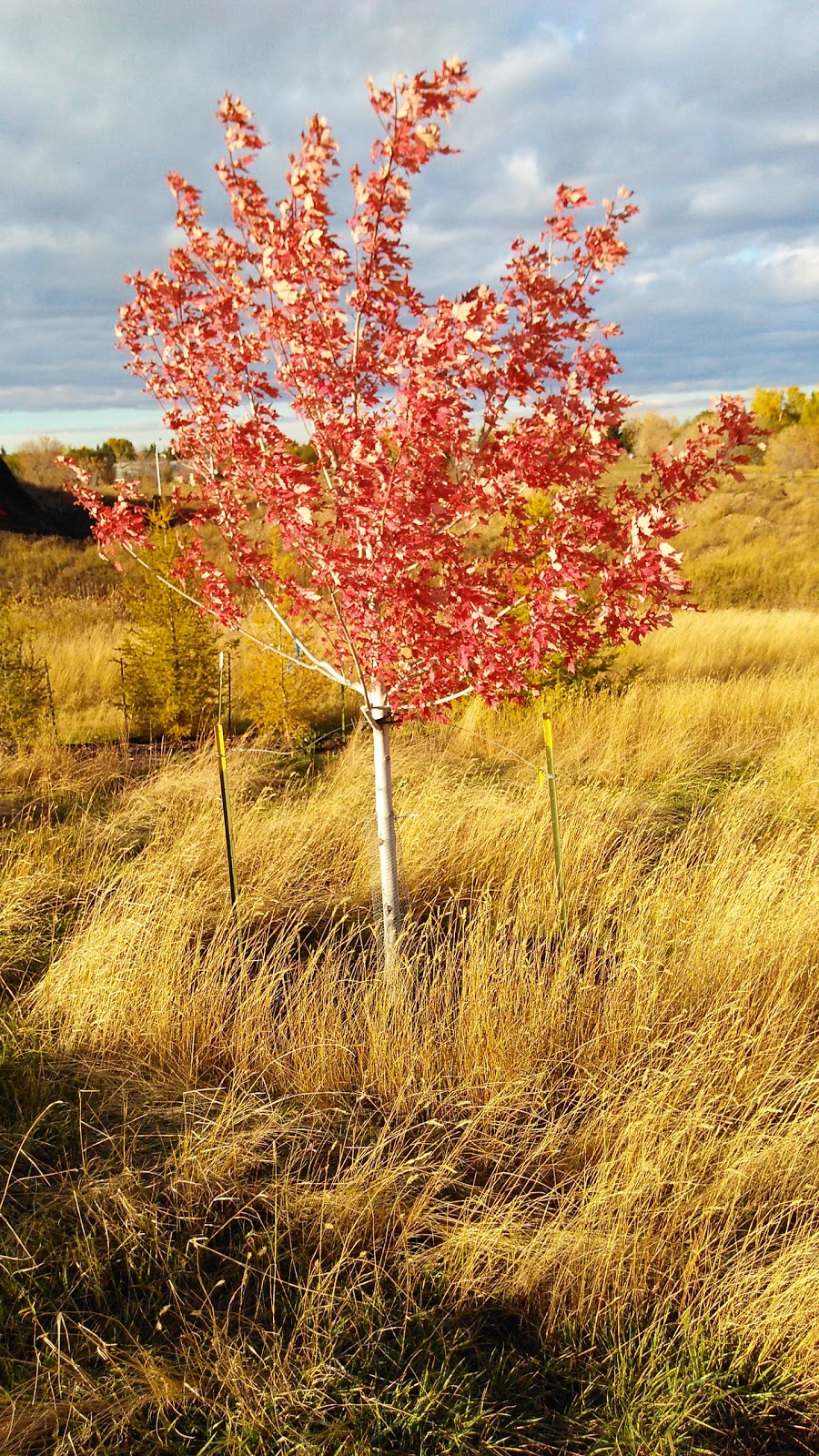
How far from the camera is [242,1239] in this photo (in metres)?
2.82

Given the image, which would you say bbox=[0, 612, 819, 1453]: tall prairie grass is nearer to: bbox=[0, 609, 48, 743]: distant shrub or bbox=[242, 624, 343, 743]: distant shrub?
bbox=[0, 609, 48, 743]: distant shrub

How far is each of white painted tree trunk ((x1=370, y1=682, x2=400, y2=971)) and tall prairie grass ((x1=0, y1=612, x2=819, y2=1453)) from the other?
0.16 metres

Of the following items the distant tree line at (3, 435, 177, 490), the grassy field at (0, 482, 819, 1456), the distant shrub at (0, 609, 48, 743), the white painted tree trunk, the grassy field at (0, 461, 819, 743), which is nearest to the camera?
the grassy field at (0, 482, 819, 1456)

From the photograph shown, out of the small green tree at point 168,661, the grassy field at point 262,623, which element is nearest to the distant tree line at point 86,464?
the grassy field at point 262,623

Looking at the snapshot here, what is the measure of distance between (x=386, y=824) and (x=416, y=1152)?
1.34 metres

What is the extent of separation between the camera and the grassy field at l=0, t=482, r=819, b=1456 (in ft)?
7.52

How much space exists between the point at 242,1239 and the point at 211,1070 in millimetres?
838

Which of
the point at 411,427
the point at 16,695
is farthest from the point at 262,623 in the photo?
the point at 411,427

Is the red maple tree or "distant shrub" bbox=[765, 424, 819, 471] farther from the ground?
"distant shrub" bbox=[765, 424, 819, 471]

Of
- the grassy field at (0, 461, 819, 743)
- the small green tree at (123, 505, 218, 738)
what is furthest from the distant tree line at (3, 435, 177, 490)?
the small green tree at (123, 505, 218, 738)

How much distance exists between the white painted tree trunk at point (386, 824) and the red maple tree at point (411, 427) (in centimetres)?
17

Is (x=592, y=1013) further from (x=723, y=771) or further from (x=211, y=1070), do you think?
(x=723, y=771)

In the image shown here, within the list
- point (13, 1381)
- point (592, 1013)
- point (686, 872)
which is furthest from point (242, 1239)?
point (686, 872)

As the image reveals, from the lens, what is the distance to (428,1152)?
2.91 meters
